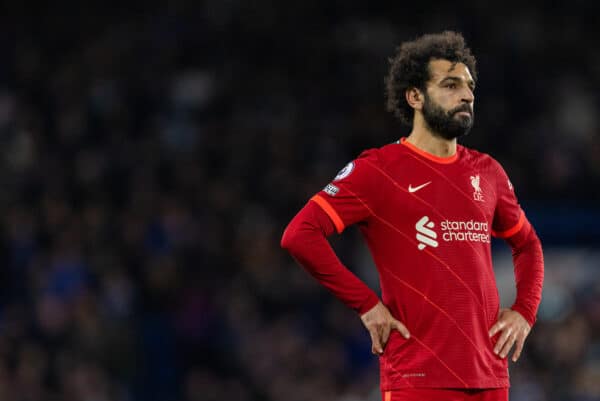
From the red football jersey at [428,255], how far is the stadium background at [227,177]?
203 inches

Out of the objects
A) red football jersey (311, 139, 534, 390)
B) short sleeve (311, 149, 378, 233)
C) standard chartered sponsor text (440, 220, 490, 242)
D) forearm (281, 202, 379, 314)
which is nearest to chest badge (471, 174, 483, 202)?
red football jersey (311, 139, 534, 390)

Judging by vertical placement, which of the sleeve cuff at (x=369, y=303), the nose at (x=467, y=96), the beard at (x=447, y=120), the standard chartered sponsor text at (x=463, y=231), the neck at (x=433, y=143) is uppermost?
the nose at (x=467, y=96)

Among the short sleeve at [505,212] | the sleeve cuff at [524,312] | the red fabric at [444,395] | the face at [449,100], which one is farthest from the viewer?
the short sleeve at [505,212]

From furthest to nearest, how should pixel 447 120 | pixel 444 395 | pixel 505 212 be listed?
pixel 505 212 < pixel 447 120 < pixel 444 395

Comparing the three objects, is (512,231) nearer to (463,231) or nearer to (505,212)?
(505,212)

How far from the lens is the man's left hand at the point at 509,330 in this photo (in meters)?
4.74

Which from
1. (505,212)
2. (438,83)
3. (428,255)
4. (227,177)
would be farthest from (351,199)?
(227,177)

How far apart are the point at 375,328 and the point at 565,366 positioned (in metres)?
5.78

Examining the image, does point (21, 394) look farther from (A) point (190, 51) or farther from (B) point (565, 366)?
(A) point (190, 51)

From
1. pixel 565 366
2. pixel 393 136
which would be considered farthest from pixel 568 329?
pixel 393 136

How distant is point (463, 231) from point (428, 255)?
0.18 metres

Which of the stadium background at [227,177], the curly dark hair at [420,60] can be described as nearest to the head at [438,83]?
the curly dark hair at [420,60]

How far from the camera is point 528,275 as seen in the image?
16.7 feet

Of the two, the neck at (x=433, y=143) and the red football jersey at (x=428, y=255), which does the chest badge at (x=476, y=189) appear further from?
the neck at (x=433, y=143)
